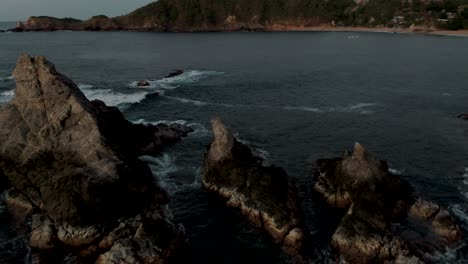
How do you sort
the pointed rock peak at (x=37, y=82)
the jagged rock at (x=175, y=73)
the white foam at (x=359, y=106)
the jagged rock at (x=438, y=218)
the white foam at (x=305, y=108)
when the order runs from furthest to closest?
the jagged rock at (x=175, y=73) → the white foam at (x=359, y=106) → the white foam at (x=305, y=108) → the pointed rock peak at (x=37, y=82) → the jagged rock at (x=438, y=218)

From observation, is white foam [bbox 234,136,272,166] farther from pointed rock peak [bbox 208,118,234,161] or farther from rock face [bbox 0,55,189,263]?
rock face [bbox 0,55,189,263]

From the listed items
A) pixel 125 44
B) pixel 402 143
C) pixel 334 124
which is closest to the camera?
pixel 402 143

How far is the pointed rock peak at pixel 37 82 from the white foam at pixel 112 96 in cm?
3897

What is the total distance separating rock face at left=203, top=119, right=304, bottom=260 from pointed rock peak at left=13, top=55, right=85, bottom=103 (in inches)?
684

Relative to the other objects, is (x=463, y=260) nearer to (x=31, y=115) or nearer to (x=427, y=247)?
(x=427, y=247)

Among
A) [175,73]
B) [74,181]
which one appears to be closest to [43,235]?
[74,181]

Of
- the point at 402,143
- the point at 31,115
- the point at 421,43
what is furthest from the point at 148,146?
the point at 421,43

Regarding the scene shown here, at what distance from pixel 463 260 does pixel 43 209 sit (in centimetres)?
3968

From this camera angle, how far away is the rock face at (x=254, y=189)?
39.6m

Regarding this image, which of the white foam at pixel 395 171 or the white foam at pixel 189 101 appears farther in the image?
the white foam at pixel 189 101

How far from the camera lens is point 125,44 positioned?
200 meters

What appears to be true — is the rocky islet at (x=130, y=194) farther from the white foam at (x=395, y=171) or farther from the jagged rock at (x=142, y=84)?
the jagged rock at (x=142, y=84)

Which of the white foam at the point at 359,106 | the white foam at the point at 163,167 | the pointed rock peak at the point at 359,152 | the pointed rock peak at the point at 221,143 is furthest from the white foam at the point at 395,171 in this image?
the white foam at the point at 359,106

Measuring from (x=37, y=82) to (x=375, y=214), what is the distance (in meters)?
37.4
